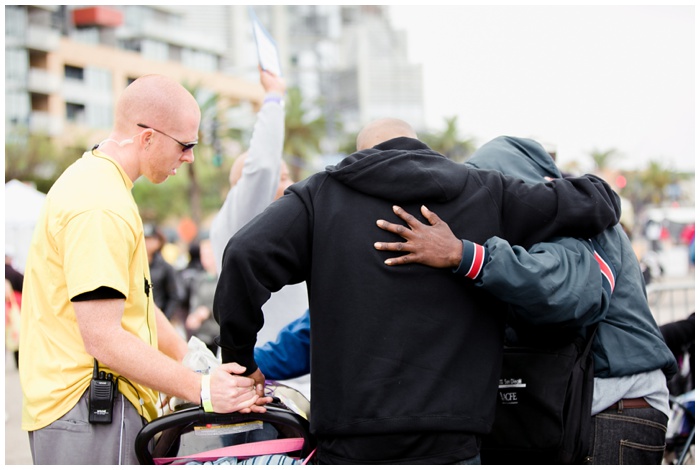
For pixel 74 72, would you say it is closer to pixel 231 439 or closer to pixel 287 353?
pixel 287 353

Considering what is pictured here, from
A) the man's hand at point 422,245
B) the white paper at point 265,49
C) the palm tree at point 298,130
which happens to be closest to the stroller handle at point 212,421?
the man's hand at point 422,245

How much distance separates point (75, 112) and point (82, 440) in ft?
265

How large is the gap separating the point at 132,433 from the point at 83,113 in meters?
80.6

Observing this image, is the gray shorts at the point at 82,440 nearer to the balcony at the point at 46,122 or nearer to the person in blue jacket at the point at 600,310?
the person in blue jacket at the point at 600,310

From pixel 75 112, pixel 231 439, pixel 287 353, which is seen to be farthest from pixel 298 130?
pixel 231 439

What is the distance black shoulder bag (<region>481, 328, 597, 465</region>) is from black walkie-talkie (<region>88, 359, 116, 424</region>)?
148cm

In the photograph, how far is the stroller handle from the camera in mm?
2799

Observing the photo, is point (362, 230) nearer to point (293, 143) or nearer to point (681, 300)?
point (681, 300)

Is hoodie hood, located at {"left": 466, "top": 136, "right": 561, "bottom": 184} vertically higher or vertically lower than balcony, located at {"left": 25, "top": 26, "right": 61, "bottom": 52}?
lower

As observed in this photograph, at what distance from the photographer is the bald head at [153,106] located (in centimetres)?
295

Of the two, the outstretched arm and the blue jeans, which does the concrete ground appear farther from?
the blue jeans

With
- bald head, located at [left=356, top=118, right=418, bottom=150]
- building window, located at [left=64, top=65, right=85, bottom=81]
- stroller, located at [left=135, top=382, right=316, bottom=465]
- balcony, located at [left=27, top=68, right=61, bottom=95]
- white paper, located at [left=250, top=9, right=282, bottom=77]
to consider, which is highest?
building window, located at [left=64, top=65, right=85, bottom=81]

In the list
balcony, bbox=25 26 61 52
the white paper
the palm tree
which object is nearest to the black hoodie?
the white paper

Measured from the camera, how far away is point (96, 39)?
279ft
